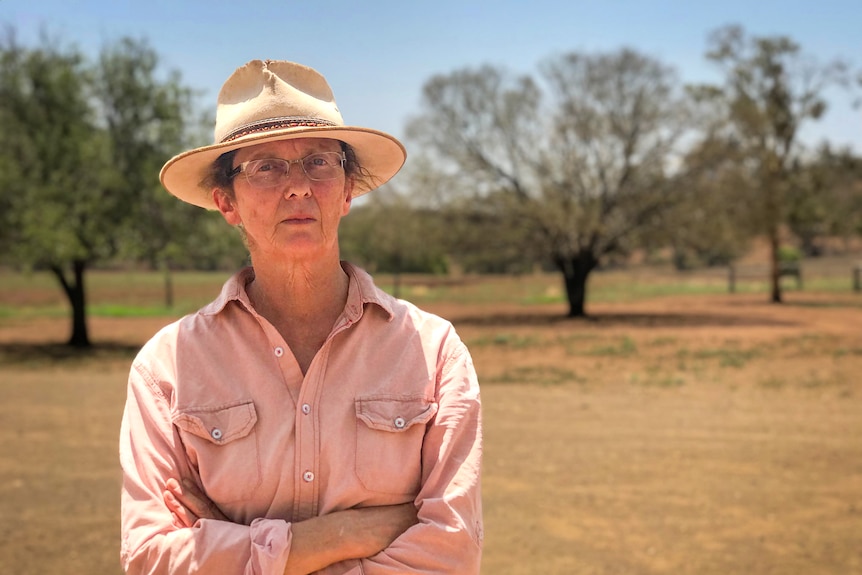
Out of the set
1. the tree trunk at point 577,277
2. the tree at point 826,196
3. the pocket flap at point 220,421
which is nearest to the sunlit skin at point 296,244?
the pocket flap at point 220,421

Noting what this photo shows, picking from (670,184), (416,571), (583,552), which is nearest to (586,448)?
(583,552)

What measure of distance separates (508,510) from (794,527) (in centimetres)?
180

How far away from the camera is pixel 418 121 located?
23422mm

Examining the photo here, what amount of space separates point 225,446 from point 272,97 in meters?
0.74

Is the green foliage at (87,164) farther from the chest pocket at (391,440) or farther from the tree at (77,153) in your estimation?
the chest pocket at (391,440)

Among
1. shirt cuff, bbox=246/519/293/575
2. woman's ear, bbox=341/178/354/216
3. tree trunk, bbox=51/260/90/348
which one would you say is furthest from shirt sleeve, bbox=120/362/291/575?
tree trunk, bbox=51/260/90/348

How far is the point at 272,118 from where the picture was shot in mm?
1852

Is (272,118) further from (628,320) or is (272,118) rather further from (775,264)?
(775,264)

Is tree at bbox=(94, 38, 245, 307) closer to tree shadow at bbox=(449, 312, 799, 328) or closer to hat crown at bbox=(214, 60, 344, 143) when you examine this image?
tree shadow at bbox=(449, 312, 799, 328)

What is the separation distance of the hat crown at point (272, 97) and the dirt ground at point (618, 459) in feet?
11.7

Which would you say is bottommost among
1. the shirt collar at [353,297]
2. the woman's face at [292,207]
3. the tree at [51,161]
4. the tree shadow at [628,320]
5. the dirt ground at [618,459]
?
the dirt ground at [618,459]

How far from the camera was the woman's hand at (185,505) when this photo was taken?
174cm

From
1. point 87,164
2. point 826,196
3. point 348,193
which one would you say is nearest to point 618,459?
point 348,193

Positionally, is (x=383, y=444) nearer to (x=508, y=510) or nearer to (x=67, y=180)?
(x=508, y=510)
